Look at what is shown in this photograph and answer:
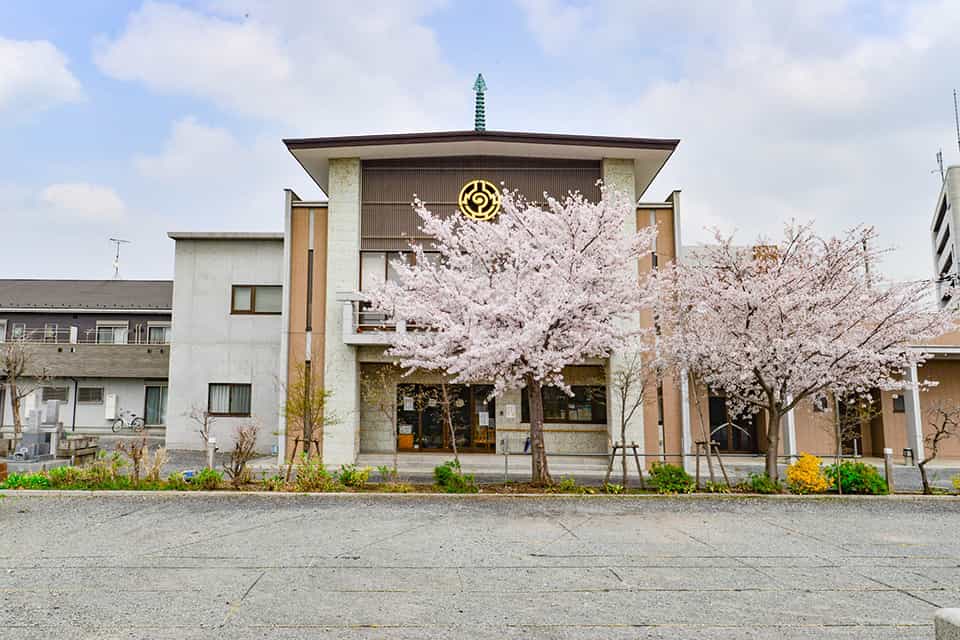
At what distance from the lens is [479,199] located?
1933 centimetres

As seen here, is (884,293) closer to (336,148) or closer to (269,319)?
(336,148)

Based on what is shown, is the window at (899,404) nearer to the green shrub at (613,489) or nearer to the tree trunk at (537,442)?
the green shrub at (613,489)

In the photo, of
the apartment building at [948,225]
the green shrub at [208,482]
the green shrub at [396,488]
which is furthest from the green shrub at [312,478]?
the apartment building at [948,225]

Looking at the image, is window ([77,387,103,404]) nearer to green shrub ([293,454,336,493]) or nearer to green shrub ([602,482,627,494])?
green shrub ([293,454,336,493])

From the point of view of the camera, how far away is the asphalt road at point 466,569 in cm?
582

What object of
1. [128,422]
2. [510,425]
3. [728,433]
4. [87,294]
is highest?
[87,294]

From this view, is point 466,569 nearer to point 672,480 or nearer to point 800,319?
point 672,480

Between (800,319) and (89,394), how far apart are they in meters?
29.5

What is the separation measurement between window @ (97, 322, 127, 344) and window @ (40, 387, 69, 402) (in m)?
2.75

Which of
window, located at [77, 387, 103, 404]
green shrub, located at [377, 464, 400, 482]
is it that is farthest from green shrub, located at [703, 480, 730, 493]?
window, located at [77, 387, 103, 404]

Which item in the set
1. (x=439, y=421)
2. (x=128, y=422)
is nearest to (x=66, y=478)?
(x=439, y=421)

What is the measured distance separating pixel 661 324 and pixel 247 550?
1062cm

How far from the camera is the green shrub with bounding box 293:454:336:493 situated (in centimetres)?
1332

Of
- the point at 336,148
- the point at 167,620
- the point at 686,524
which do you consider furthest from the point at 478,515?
the point at 336,148
